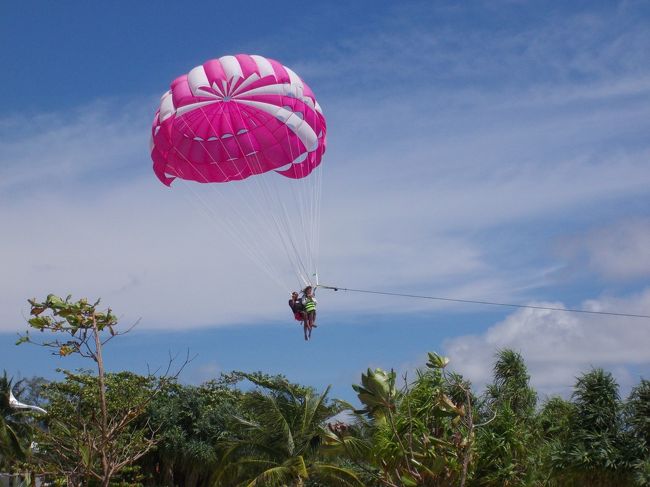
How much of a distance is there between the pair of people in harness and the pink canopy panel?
4.15m

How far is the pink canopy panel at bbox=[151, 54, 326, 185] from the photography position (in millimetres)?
23641

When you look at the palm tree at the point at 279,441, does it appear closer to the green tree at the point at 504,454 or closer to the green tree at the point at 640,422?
the green tree at the point at 504,454

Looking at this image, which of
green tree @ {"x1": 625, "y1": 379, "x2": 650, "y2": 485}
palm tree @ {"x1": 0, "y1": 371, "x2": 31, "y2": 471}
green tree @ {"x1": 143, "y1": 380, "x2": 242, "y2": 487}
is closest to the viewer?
green tree @ {"x1": 625, "y1": 379, "x2": 650, "y2": 485}

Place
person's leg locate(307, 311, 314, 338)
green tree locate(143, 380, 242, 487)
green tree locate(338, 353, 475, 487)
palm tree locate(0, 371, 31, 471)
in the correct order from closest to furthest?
green tree locate(338, 353, 475, 487)
person's leg locate(307, 311, 314, 338)
green tree locate(143, 380, 242, 487)
palm tree locate(0, 371, 31, 471)

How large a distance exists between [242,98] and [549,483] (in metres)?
11.9

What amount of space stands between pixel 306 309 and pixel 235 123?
5.41 meters

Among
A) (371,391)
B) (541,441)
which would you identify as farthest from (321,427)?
(371,391)

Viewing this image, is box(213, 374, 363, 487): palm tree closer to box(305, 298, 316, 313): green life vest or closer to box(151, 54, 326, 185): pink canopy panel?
box(305, 298, 316, 313): green life vest

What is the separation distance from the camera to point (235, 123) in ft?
80.2

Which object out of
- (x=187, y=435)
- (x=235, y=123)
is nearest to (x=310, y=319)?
(x=235, y=123)

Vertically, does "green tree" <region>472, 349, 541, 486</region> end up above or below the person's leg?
below

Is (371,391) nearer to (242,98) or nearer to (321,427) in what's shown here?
(242,98)

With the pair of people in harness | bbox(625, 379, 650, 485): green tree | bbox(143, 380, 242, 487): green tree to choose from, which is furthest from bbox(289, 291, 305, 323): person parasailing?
bbox(143, 380, 242, 487): green tree

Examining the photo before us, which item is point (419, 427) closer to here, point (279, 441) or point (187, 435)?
point (279, 441)
